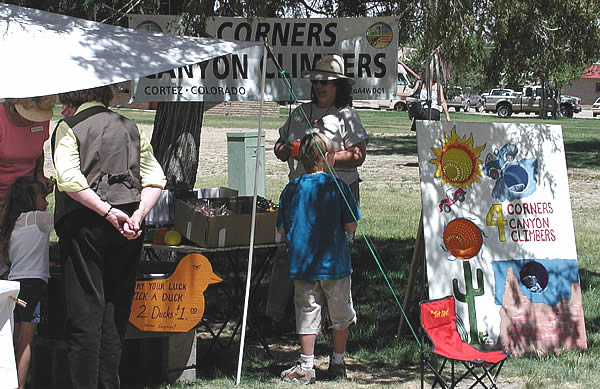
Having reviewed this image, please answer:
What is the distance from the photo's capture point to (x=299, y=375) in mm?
5043

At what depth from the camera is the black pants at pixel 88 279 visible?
4.13m

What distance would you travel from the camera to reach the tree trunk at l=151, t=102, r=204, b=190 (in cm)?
769

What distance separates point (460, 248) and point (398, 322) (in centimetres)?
111

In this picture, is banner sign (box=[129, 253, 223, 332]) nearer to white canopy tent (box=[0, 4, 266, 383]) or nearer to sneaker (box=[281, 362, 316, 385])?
white canopy tent (box=[0, 4, 266, 383])

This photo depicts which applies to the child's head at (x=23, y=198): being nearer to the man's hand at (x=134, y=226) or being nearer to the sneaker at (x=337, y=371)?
the man's hand at (x=134, y=226)

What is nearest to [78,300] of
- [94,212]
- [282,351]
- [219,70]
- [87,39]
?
[94,212]

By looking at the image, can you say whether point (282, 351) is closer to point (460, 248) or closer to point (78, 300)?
point (460, 248)

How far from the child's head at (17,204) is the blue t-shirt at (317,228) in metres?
1.45

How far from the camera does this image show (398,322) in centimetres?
657

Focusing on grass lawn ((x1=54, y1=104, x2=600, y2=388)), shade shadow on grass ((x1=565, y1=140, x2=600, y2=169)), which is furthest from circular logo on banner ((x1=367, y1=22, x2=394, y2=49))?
shade shadow on grass ((x1=565, y1=140, x2=600, y2=169))

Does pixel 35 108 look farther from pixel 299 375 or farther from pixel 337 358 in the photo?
pixel 337 358

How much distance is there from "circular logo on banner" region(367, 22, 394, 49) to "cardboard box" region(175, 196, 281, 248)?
1.90 m

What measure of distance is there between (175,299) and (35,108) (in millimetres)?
1423

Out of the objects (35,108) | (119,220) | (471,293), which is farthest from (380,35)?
(119,220)
